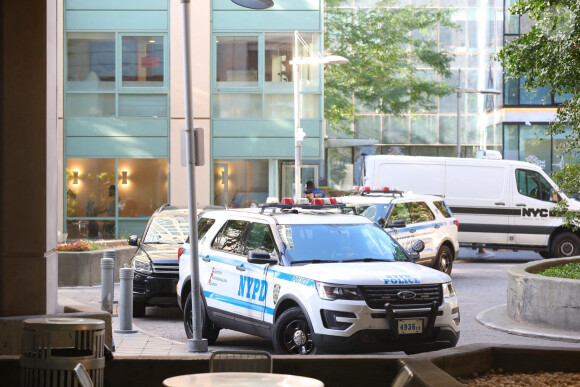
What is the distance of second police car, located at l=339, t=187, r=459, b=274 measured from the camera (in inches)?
835

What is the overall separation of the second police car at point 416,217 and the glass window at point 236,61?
37.2 ft

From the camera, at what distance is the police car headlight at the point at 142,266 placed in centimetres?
1653

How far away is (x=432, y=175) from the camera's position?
93.1ft

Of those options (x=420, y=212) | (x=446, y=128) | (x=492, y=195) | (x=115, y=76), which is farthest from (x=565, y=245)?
(x=446, y=128)

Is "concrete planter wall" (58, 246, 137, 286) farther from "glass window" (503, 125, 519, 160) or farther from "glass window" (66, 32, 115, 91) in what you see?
"glass window" (503, 125, 519, 160)

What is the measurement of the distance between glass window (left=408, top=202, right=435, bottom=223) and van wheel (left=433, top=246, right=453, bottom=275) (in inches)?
30.8

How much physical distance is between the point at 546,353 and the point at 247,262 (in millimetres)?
4980

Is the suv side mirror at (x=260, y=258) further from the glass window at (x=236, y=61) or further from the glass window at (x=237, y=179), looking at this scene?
the glass window at (x=236, y=61)

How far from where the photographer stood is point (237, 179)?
3384cm

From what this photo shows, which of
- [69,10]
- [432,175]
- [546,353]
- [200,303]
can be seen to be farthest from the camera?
[69,10]

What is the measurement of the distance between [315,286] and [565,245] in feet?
59.3

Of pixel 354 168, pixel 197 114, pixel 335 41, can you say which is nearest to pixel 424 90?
pixel 335 41

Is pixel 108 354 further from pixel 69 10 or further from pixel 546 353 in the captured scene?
pixel 69 10

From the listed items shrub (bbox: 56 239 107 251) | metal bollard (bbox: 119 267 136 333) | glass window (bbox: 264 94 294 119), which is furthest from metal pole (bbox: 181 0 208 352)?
glass window (bbox: 264 94 294 119)
